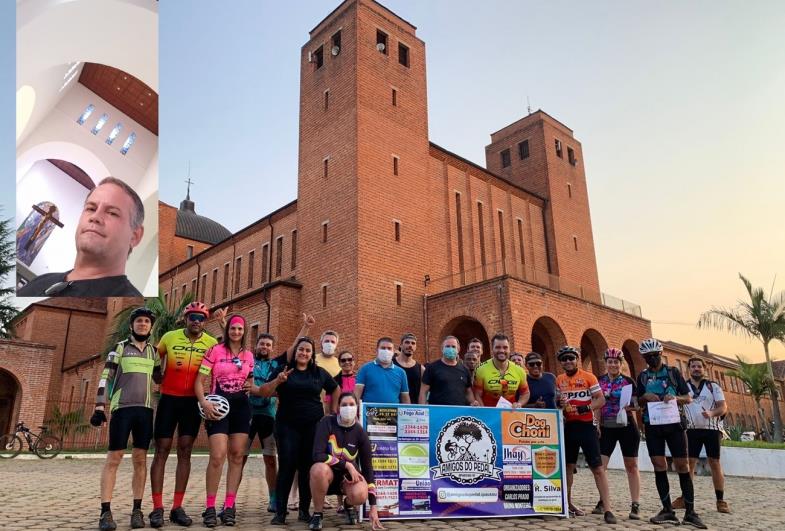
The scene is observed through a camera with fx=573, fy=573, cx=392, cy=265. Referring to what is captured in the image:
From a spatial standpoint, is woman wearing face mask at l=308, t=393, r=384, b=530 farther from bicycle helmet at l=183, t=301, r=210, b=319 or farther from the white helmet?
bicycle helmet at l=183, t=301, r=210, b=319

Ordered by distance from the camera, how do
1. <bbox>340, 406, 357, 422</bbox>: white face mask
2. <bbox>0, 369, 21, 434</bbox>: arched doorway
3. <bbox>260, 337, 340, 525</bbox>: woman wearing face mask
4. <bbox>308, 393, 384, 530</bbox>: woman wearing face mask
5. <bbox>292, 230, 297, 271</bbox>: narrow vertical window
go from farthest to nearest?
<bbox>0, 369, 21, 434</bbox>: arched doorway < <bbox>292, 230, 297, 271</bbox>: narrow vertical window < <bbox>260, 337, 340, 525</bbox>: woman wearing face mask < <bbox>340, 406, 357, 422</bbox>: white face mask < <bbox>308, 393, 384, 530</bbox>: woman wearing face mask

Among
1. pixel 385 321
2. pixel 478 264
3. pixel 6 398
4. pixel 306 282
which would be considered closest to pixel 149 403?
pixel 385 321

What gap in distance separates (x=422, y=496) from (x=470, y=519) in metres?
0.63

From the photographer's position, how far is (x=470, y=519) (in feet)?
20.6

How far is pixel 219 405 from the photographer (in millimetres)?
5484

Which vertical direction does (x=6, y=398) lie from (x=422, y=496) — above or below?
above

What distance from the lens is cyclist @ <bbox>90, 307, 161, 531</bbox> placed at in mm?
5238

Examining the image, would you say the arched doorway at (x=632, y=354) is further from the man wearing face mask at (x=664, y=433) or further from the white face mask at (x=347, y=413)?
the white face mask at (x=347, y=413)

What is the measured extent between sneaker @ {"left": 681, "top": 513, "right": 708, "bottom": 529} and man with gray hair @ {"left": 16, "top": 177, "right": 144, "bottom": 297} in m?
15.4

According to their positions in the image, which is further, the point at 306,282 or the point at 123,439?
the point at 306,282

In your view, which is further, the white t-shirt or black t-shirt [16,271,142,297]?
black t-shirt [16,271,142,297]

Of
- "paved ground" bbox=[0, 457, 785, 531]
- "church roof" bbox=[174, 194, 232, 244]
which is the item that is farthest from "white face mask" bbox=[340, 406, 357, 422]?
"church roof" bbox=[174, 194, 232, 244]

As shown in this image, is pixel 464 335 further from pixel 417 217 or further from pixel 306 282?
pixel 306 282

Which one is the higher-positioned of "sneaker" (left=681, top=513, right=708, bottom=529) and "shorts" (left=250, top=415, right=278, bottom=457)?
"shorts" (left=250, top=415, right=278, bottom=457)
